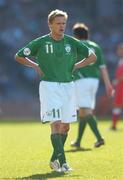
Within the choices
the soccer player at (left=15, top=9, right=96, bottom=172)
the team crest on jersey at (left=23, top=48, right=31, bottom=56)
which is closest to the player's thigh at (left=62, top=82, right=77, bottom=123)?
the soccer player at (left=15, top=9, right=96, bottom=172)

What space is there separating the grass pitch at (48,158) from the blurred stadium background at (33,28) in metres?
10.8

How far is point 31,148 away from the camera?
12750 mm

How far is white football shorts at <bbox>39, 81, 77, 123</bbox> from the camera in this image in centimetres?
916

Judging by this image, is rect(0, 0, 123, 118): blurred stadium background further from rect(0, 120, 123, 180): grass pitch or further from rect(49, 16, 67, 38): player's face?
rect(49, 16, 67, 38): player's face

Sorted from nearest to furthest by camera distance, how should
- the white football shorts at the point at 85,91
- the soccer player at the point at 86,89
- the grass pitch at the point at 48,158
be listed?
the grass pitch at the point at 48,158, the soccer player at the point at 86,89, the white football shorts at the point at 85,91

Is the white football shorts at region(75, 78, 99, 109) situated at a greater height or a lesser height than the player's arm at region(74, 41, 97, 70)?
lesser

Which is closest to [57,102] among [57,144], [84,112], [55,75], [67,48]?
[55,75]

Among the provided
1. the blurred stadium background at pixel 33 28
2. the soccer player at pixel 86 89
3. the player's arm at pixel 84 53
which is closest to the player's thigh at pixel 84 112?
the soccer player at pixel 86 89

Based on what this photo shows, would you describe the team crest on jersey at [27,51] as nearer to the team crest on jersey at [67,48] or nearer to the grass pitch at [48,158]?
the team crest on jersey at [67,48]

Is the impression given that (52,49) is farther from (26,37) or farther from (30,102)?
(26,37)

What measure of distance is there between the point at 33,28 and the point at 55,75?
19.5m

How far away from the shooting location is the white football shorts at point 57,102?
916 cm

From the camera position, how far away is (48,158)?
426 inches

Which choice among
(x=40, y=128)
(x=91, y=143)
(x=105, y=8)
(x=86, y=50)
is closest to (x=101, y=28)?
(x=105, y=8)
